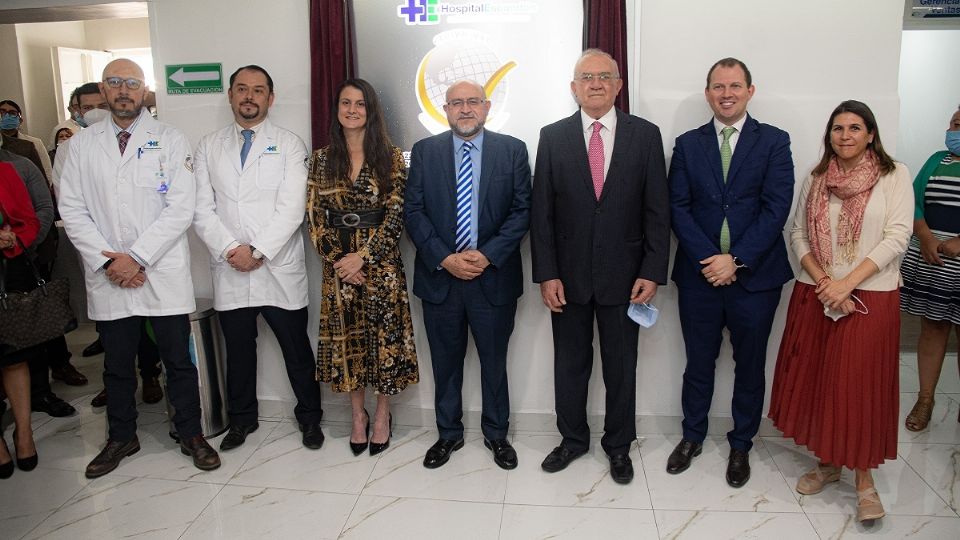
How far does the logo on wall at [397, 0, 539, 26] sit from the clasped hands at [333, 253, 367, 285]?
1246 mm

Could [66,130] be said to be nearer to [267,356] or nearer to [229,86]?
[229,86]

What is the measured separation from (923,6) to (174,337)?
203 inches

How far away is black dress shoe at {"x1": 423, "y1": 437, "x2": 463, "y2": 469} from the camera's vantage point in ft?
10.9

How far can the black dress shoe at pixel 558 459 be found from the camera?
10.6ft

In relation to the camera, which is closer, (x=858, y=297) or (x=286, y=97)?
(x=858, y=297)

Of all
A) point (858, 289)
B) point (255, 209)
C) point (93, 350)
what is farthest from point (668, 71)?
point (93, 350)

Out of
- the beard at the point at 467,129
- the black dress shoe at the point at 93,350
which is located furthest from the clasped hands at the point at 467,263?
the black dress shoe at the point at 93,350

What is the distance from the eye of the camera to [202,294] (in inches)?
155

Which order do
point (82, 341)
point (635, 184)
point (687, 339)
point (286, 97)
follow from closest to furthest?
point (635, 184) → point (687, 339) → point (286, 97) → point (82, 341)

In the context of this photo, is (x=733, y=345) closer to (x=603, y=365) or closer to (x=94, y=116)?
(x=603, y=365)

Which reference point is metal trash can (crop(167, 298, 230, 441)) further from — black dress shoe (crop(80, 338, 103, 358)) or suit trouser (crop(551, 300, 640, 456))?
black dress shoe (crop(80, 338, 103, 358))

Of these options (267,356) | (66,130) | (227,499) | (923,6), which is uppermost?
(923,6)

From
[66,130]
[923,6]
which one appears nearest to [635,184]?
[923,6]

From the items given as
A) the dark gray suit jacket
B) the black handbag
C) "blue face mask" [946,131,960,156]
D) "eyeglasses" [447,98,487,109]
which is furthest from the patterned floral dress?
"blue face mask" [946,131,960,156]
